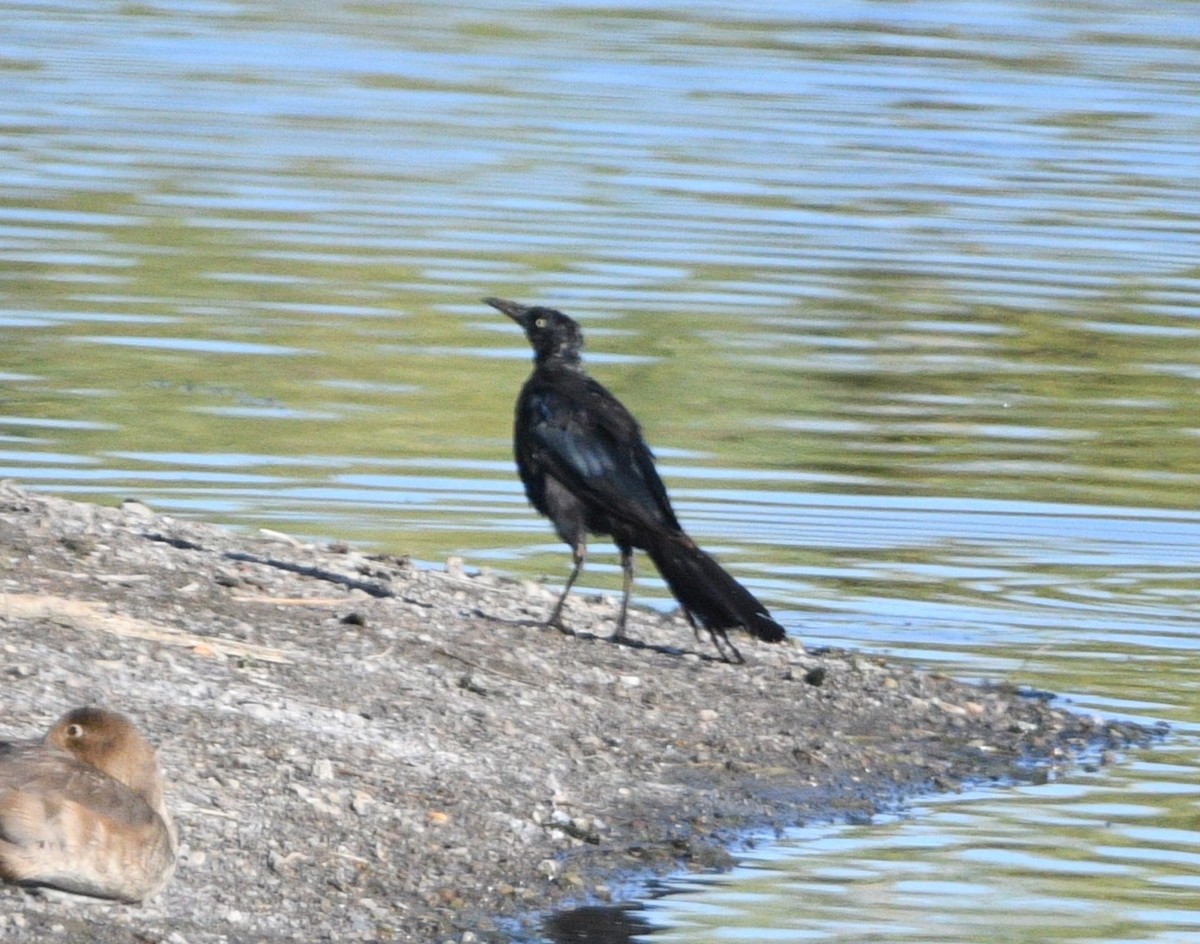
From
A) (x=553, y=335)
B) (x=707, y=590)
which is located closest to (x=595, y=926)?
(x=707, y=590)

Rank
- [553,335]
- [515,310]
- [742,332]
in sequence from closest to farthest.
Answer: [553,335] → [515,310] → [742,332]

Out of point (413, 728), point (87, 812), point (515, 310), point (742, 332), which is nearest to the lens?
point (87, 812)

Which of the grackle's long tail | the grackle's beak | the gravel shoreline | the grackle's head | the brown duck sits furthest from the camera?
the grackle's beak

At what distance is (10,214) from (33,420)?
7.65 m

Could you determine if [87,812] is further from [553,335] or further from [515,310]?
[515,310]

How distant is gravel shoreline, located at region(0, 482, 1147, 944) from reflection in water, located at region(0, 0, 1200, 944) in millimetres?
417

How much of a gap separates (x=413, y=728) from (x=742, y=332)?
10.3m

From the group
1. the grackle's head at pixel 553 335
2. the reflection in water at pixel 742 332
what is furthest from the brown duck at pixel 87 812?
the grackle's head at pixel 553 335

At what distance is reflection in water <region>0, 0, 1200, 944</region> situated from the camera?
435 inches

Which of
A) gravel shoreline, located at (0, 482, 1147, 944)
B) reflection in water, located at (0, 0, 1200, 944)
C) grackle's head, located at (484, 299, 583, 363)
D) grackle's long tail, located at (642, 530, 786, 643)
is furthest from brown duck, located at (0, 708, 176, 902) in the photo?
grackle's head, located at (484, 299, 583, 363)

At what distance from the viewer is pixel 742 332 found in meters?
18.9

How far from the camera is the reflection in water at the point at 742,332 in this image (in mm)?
11039

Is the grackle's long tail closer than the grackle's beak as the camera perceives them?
Yes

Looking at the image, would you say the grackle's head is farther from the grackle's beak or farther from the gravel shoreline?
the gravel shoreline
